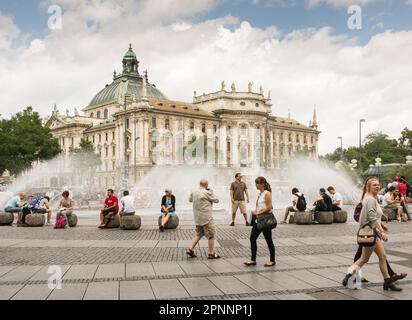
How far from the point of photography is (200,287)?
28.1 feet

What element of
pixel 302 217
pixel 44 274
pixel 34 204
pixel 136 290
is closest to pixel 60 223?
pixel 34 204

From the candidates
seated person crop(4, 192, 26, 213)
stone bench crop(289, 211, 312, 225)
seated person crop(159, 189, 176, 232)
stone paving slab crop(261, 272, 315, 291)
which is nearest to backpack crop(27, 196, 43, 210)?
seated person crop(4, 192, 26, 213)

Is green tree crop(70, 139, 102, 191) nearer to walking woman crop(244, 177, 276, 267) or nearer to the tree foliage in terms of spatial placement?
the tree foliage

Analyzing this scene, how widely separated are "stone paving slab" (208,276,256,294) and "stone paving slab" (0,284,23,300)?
332 cm

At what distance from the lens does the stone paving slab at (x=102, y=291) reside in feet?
25.7

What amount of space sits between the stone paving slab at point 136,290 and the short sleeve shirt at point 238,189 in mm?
10485

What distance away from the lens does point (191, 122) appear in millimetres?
101688

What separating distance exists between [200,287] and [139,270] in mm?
2035

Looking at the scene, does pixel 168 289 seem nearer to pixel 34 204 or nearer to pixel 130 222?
pixel 130 222

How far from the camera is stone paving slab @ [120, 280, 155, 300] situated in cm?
783

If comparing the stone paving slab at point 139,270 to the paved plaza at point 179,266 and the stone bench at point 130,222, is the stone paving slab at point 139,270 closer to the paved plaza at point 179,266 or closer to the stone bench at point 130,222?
the paved plaza at point 179,266
